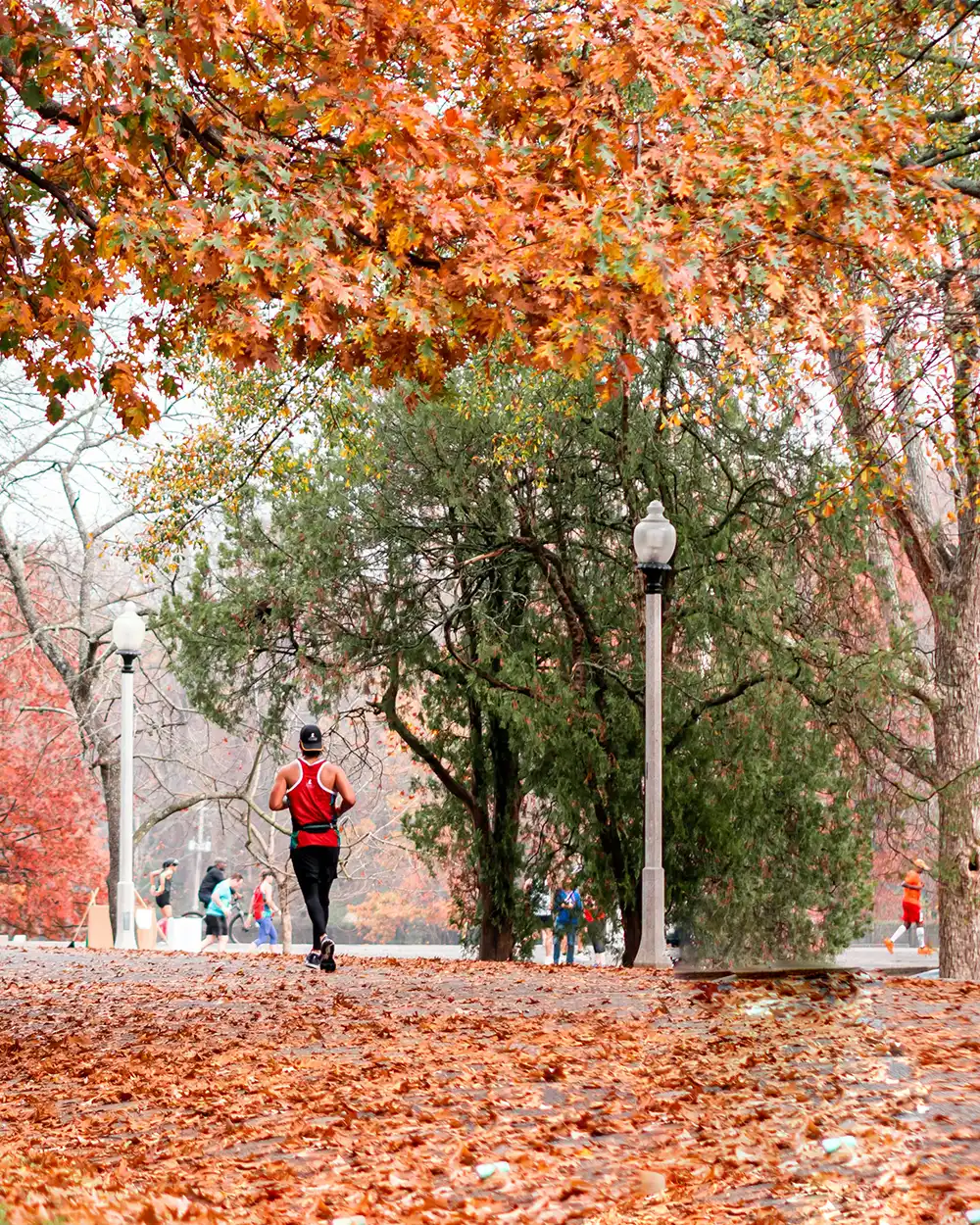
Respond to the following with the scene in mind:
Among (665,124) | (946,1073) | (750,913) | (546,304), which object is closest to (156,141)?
(546,304)

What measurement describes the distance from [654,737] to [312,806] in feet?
13.6

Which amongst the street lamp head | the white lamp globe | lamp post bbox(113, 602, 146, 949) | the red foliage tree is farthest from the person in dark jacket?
the street lamp head

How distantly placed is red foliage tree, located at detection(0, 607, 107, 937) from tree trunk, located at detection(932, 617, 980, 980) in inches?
833

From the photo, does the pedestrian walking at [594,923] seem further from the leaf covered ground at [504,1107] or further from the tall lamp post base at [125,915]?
the leaf covered ground at [504,1107]

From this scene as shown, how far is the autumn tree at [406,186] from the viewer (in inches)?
335

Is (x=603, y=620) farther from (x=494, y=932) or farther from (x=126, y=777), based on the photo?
(x=126, y=777)

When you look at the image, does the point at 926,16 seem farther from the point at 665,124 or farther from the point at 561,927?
the point at 561,927

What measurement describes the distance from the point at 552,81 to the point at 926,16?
539 cm

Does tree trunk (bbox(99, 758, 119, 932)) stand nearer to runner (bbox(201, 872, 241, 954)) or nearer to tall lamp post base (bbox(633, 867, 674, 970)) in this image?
runner (bbox(201, 872, 241, 954))

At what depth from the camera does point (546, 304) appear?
29.2 feet

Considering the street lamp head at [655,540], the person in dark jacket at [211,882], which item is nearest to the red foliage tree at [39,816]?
the person in dark jacket at [211,882]

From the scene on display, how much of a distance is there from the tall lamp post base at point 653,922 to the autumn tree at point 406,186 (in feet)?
21.8

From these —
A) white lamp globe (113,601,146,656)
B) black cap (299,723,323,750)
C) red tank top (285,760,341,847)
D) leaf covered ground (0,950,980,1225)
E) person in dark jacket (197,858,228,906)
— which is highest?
white lamp globe (113,601,146,656)

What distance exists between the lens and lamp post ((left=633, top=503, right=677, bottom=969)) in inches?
608
